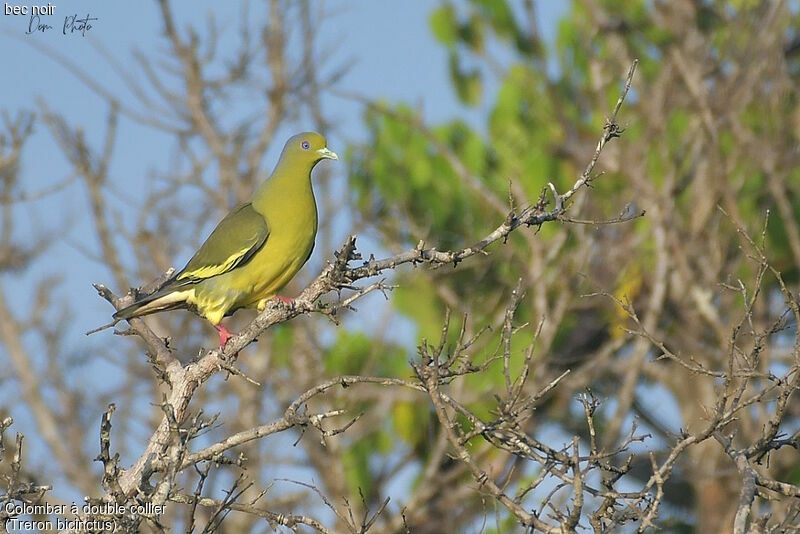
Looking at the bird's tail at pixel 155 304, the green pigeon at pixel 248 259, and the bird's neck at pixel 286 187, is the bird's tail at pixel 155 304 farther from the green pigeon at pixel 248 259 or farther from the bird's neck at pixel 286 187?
the bird's neck at pixel 286 187

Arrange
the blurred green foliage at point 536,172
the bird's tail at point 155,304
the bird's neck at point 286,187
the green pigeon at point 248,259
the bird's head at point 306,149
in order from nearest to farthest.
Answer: the bird's tail at point 155,304
the green pigeon at point 248,259
the bird's neck at point 286,187
the bird's head at point 306,149
the blurred green foliage at point 536,172

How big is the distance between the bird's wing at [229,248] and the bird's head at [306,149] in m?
0.48

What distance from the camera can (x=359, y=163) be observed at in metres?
17.4

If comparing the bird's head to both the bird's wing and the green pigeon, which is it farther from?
the bird's wing

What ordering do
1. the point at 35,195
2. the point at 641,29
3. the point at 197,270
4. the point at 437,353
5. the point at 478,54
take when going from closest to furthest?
1. the point at 437,353
2. the point at 197,270
3. the point at 35,195
4. the point at 641,29
5. the point at 478,54

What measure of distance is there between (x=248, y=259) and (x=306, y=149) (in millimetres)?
900

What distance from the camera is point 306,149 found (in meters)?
7.50

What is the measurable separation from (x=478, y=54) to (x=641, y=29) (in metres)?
3.23

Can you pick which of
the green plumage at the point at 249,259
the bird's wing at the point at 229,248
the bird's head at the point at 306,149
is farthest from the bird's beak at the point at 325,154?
the bird's wing at the point at 229,248

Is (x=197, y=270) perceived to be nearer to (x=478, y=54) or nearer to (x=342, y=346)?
(x=342, y=346)

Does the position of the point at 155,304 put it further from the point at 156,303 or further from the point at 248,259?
the point at 248,259

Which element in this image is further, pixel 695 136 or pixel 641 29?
pixel 641 29

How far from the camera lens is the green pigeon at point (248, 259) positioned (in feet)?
22.9

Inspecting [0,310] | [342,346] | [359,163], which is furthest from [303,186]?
[0,310]
